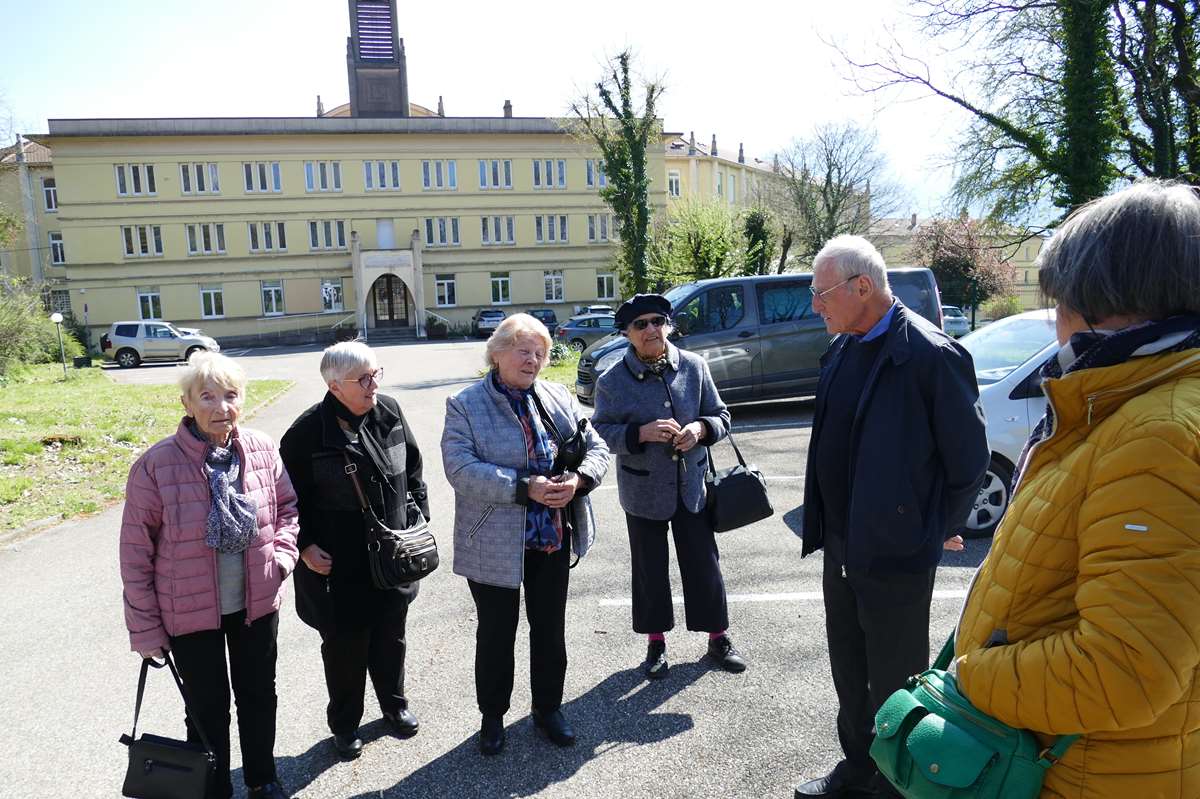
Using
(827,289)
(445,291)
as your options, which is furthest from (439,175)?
(827,289)

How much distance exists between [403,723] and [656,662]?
4.45 ft

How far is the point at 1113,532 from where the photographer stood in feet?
4.32

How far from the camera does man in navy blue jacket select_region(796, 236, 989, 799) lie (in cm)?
266

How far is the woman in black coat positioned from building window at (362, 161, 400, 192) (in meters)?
46.6

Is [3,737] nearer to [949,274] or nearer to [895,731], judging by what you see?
[895,731]

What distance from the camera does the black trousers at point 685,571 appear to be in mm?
4129

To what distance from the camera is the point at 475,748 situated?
3.50 metres

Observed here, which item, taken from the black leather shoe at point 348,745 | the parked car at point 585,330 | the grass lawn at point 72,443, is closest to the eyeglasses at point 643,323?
the black leather shoe at point 348,745

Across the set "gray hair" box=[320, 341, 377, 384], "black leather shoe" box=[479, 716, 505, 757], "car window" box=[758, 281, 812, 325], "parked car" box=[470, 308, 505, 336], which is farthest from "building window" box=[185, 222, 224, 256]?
"black leather shoe" box=[479, 716, 505, 757]

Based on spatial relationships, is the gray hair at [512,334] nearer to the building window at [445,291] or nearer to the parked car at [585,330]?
the parked car at [585,330]

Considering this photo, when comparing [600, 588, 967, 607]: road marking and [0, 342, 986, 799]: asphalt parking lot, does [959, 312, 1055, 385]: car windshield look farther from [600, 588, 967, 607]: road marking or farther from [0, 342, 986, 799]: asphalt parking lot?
[600, 588, 967, 607]: road marking

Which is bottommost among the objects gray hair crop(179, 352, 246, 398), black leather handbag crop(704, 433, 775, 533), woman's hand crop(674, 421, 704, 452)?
black leather handbag crop(704, 433, 775, 533)

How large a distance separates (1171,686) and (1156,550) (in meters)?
0.24

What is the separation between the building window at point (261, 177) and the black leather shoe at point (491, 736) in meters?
48.2
